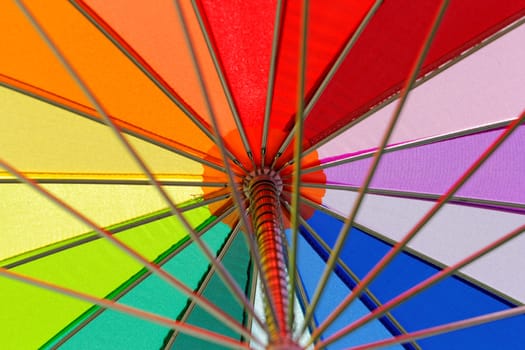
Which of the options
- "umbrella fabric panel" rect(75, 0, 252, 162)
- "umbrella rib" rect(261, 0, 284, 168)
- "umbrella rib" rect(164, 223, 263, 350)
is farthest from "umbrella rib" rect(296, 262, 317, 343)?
"umbrella fabric panel" rect(75, 0, 252, 162)

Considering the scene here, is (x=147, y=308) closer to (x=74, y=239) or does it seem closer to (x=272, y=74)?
(x=74, y=239)

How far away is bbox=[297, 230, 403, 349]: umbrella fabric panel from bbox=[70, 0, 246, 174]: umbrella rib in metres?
1.23

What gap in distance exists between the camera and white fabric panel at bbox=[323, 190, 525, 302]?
3363 millimetres

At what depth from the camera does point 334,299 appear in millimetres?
3812

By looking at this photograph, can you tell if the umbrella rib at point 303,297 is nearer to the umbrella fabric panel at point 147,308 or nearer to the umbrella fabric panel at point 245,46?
the umbrella fabric panel at point 147,308

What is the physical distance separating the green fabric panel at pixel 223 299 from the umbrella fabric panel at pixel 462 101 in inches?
38.2

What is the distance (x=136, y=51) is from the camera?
2.63 meters

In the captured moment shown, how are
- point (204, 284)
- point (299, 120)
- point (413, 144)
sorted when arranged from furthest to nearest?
point (204, 284)
point (413, 144)
point (299, 120)

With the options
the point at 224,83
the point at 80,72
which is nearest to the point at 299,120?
the point at 224,83

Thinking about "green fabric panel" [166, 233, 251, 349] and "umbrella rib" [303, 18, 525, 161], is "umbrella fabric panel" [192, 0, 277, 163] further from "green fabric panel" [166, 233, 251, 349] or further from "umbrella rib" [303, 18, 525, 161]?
"green fabric panel" [166, 233, 251, 349]

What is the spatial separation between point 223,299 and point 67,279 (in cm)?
97

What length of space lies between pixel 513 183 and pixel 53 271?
2.54 m

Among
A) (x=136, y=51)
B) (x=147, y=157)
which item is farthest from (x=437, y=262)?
(x=136, y=51)

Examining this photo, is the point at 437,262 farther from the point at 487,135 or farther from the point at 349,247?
the point at 487,135
